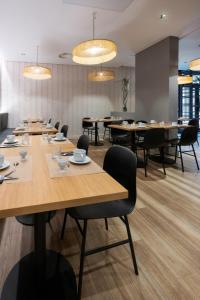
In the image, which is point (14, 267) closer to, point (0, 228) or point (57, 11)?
point (0, 228)

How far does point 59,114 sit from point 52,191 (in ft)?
25.3

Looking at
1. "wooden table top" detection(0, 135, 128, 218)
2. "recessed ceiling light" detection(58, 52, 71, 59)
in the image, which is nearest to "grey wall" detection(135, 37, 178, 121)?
"recessed ceiling light" detection(58, 52, 71, 59)

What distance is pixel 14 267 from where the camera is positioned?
5.16 ft

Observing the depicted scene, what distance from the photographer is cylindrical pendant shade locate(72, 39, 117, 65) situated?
2.97m

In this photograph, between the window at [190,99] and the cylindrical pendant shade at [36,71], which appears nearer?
the cylindrical pendant shade at [36,71]

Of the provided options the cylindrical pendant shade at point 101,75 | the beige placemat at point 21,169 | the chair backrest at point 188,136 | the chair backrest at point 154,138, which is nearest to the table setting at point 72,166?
the beige placemat at point 21,169

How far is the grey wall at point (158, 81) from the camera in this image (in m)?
5.15

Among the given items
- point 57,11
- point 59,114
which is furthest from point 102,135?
point 57,11

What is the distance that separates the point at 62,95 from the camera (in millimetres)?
8406

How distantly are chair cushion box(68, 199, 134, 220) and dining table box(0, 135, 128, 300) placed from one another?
23cm

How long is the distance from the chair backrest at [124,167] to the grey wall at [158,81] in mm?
3943

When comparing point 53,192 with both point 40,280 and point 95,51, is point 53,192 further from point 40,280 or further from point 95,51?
point 95,51

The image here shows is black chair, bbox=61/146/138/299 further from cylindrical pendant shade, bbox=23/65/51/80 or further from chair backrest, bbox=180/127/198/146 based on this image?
cylindrical pendant shade, bbox=23/65/51/80

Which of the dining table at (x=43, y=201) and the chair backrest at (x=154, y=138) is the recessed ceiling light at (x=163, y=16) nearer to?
the chair backrest at (x=154, y=138)
